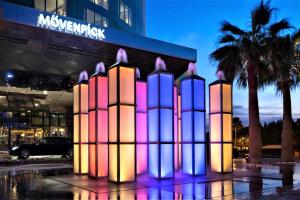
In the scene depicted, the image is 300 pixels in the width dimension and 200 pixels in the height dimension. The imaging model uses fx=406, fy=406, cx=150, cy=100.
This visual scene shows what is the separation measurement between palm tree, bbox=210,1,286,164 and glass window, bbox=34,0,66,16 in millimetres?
19535

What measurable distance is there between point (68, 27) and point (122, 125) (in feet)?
65.6

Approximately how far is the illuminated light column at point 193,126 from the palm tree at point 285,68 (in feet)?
23.8

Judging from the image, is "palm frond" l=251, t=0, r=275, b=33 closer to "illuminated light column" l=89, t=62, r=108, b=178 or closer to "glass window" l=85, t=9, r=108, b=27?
"illuminated light column" l=89, t=62, r=108, b=178

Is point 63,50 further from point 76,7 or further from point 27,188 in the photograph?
point 27,188

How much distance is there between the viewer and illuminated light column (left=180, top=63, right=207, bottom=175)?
1529 centimetres

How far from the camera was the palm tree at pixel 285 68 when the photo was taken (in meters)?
21.2

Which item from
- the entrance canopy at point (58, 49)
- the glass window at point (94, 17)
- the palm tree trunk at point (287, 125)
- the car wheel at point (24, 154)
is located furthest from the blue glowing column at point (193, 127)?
the glass window at point (94, 17)

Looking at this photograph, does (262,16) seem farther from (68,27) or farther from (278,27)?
(68,27)

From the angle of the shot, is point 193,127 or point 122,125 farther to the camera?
point 193,127

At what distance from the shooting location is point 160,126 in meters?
14.1

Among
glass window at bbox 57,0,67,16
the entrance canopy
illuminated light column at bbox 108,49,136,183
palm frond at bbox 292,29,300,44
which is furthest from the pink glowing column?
glass window at bbox 57,0,67,16

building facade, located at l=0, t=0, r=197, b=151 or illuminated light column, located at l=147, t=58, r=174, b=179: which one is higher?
building facade, located at l=0, t=0, r=197, b=151

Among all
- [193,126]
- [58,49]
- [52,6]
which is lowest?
[193,126]

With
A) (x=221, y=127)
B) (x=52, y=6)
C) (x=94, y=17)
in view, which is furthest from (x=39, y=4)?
(x=221, y=127)
